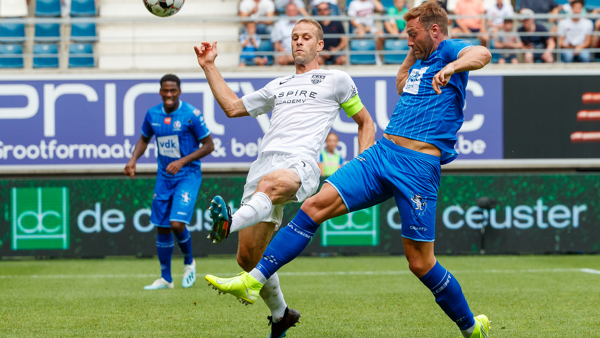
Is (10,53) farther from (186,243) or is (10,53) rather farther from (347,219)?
(186,243)

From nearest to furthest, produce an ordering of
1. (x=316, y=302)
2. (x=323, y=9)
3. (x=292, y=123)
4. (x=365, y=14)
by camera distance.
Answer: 1. (x=292, y=123)
2. (x=316, y=302)
3. (x=323, y=9)
4. (x=365, y=14)

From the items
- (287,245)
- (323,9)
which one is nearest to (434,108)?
(287,245)

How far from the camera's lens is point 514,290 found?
735 centimetres

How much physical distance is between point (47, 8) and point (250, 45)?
474cm

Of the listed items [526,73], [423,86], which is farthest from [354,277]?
[526,73]

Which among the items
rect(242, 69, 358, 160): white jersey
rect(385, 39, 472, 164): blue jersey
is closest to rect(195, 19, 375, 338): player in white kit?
rect(242, 69, 358, 160): white jersey

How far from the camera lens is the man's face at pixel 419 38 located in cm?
426

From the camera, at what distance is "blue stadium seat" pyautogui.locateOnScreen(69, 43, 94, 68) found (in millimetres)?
14312

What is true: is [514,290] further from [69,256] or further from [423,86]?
[69,256]

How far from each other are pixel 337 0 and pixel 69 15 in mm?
5904

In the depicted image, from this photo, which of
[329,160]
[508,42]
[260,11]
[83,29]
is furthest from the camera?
[83,29]

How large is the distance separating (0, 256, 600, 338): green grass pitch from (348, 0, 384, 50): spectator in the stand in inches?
219

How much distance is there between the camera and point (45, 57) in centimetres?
1425

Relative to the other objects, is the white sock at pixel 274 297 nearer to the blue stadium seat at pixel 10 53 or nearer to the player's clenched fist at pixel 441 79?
the player's clenched fist at pixel 441 79
